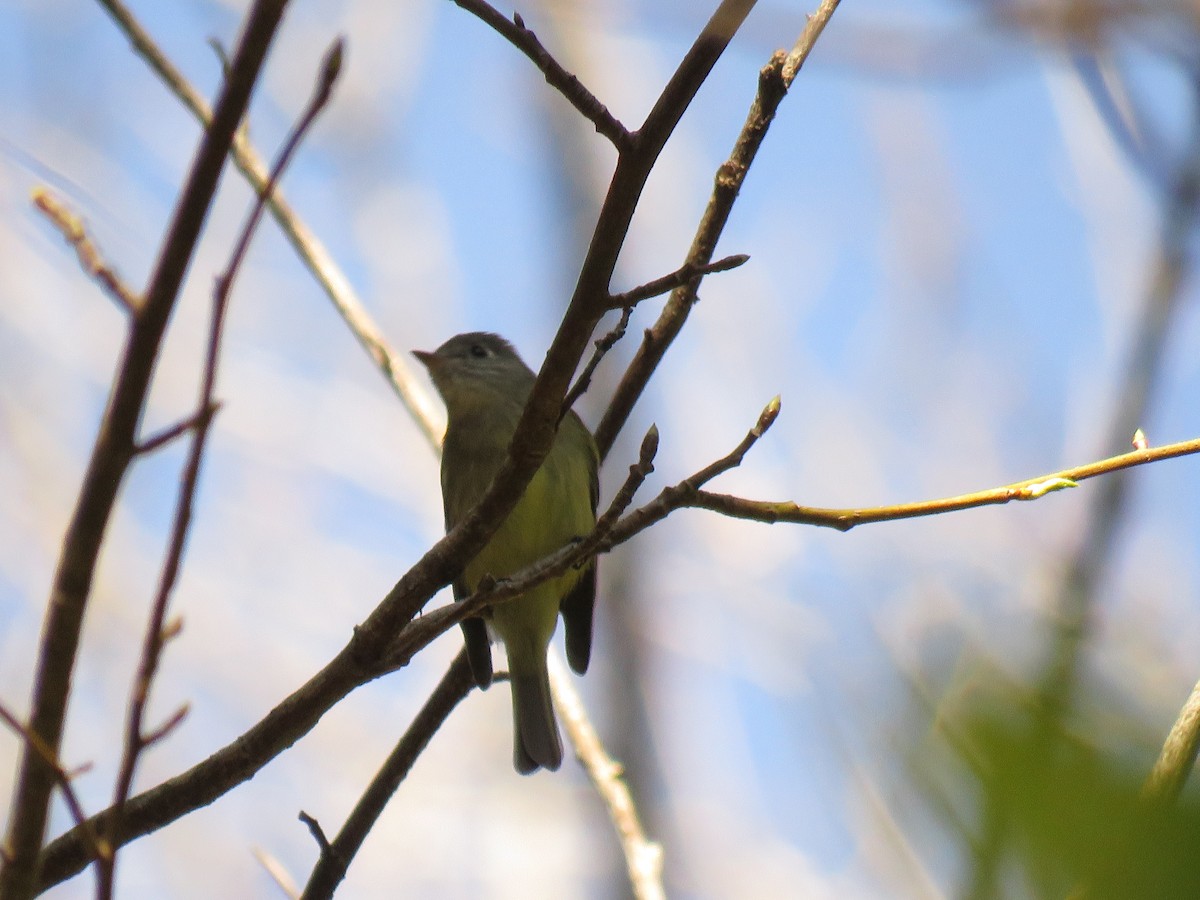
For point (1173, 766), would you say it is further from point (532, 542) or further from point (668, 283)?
point (532, 542)

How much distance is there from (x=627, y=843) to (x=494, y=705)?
7.31 m

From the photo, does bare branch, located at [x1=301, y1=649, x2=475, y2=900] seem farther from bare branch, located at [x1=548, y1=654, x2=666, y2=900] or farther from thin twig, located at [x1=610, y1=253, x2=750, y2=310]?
thin twig, located at [x1=610, y1=253, x2=750, y2=310]

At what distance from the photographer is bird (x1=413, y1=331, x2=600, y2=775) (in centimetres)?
477

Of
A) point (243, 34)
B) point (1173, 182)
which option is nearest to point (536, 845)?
point (1173, 182)

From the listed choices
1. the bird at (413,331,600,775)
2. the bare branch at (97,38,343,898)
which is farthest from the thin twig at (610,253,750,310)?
the bird at (413,331,600,775)

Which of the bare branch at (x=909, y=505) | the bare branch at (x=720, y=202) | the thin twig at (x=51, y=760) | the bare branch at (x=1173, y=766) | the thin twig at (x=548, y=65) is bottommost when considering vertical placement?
the bare branch at (x=1173, y=766)

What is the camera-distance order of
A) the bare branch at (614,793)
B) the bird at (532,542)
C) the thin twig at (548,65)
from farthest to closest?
the bird at (532,542) → the bare branch at (614,793) → the thin twig at (548,65)

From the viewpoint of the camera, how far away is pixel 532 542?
478cm

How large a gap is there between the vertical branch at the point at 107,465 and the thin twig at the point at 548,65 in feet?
2.87

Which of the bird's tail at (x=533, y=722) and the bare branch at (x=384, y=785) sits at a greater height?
the bird's tail at (x=533, y=722)

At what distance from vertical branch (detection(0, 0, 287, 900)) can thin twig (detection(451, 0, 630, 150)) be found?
88 cm

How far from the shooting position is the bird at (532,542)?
4.77 meters

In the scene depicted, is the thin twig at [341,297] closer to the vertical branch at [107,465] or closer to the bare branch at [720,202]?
the bare branch at [720,202]

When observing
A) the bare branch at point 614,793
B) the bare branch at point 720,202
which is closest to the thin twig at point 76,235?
the bare branch at point 720,202
